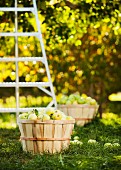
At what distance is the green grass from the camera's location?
6906mm

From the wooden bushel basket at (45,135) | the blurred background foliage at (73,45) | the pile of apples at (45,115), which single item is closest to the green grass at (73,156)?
the wooden bushel basket at (45,135)

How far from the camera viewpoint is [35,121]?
7.92 m

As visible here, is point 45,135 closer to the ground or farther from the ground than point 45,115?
closer to the ground

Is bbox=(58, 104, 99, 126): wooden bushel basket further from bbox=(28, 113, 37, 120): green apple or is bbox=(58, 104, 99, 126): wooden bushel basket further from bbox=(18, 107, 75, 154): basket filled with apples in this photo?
bbox=(28, 113, 37, 120): green apple

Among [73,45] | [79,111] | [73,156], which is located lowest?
[73,45]

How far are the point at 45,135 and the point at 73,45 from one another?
405 inches

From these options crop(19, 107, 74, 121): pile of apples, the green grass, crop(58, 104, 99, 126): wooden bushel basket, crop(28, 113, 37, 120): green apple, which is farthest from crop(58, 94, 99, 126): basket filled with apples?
crop(28, 113, 37, 120): green apple

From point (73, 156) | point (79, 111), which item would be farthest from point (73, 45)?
point (73, 156)

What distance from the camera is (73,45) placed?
18156 millimetres

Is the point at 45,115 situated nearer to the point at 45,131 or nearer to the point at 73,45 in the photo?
the point at 45,131

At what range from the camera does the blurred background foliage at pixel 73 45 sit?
13742mm

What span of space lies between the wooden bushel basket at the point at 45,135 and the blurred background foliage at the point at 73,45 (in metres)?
5.27

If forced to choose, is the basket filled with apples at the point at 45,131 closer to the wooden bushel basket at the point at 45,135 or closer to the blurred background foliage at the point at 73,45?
the wooden bushel basket at the point at 45,135

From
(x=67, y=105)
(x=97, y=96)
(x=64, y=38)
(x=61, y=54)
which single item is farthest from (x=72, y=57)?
(x=67, y=105)
